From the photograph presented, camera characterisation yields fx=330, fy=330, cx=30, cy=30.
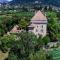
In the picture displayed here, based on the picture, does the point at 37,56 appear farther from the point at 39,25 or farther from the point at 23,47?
the point at 39,25

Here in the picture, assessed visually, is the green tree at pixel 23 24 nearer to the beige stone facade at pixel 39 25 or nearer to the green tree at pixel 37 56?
the beige stone facade at pixel 39 25

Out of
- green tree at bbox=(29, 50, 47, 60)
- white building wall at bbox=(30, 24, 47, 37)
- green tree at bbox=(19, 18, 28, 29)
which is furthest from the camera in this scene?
green tree at bbox=(19, 18, 28, 29)

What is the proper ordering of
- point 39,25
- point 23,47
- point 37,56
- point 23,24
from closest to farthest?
point 37,56
point 23,47
point 39,25
point 23,24

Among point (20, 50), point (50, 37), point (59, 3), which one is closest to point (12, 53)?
point (20, 50)

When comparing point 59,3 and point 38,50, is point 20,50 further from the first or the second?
point 59,3

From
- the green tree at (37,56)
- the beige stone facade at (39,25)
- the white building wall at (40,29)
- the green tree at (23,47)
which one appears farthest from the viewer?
the beige stone facade at (39,25)

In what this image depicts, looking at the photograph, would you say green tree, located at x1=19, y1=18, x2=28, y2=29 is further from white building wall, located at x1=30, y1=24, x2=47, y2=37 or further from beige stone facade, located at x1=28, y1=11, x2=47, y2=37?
white building wall, located at x1=30, y1=24, x2=47, y2=37

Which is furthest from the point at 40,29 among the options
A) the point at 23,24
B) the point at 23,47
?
the point at 23,47

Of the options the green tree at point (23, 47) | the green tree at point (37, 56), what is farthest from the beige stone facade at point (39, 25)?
the green tree at point (37, 56)

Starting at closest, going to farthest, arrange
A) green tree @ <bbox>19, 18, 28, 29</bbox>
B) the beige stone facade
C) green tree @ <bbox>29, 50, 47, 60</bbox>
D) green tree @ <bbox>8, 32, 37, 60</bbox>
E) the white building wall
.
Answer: green tree @ <bbox>29, 50, 47, 60</bbox> < green tree @ <bbox>8, 32, 37, 60</bbox> < the white building wall < the beige stone facade < green tree @ <bbox>19, 18, 28, 29</bbox>

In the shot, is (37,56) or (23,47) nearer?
(37,56)

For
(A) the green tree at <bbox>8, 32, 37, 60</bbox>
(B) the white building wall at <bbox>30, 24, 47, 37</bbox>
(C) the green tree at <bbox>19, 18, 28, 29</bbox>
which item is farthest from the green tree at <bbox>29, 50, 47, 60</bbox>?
(C) the green tree at <bbox>19, 18, 28, 29</bbox>
